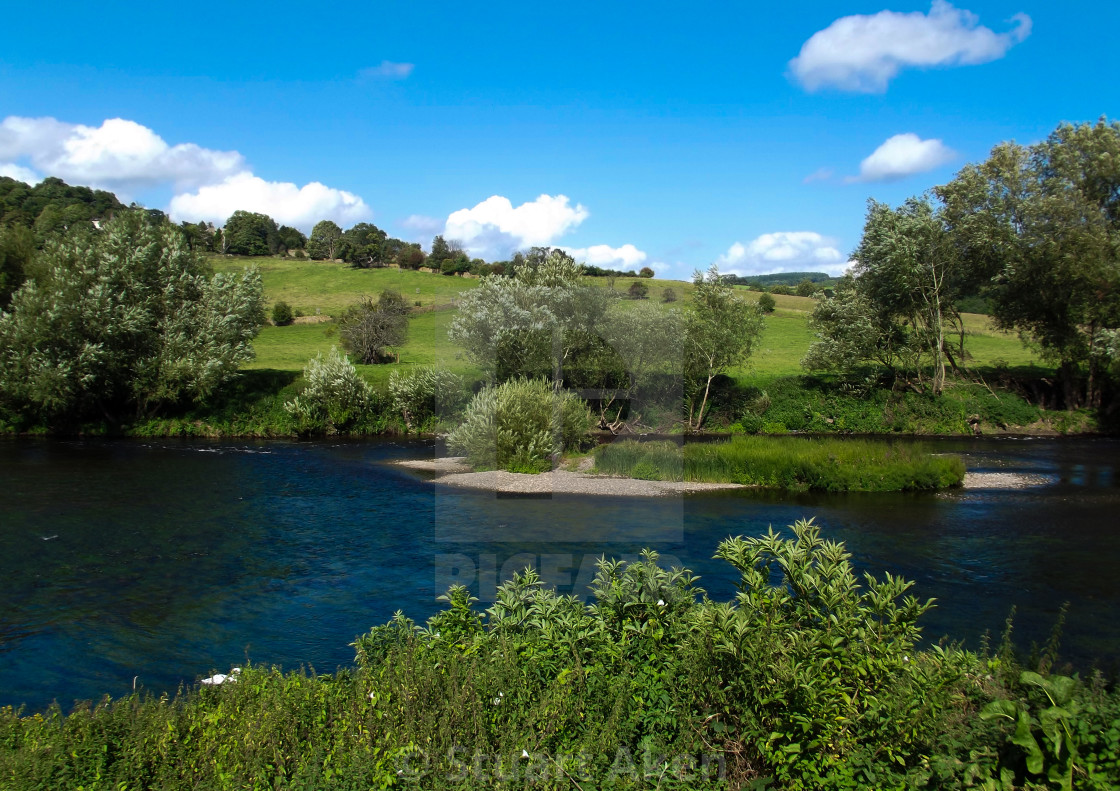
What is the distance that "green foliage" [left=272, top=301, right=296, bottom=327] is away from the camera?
64.4m

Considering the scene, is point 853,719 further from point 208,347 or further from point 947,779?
point 208,347

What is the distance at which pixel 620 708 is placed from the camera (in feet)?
18.8

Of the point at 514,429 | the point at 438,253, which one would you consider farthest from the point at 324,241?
the point at 514,429

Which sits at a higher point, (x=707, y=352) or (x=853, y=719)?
(x=707, y=352)

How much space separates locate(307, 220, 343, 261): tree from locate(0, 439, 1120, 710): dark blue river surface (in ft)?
257

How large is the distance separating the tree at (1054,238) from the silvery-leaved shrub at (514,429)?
84.5 feet

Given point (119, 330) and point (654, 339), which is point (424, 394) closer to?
point (654, 339)

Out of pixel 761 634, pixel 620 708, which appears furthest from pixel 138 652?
pixel 761 634

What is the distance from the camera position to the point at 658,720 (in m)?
5.95

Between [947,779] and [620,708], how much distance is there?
7.19 ft

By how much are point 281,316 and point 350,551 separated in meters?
50.9

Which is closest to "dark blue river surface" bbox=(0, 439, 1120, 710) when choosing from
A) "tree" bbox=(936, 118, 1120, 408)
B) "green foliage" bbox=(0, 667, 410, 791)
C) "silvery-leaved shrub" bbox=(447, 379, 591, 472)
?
"silvery-leaved shrub" bbox=(447, 379, 591, 472)

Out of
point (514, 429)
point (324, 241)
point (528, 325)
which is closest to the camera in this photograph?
point (514, 429)

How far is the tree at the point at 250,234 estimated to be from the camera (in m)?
105
